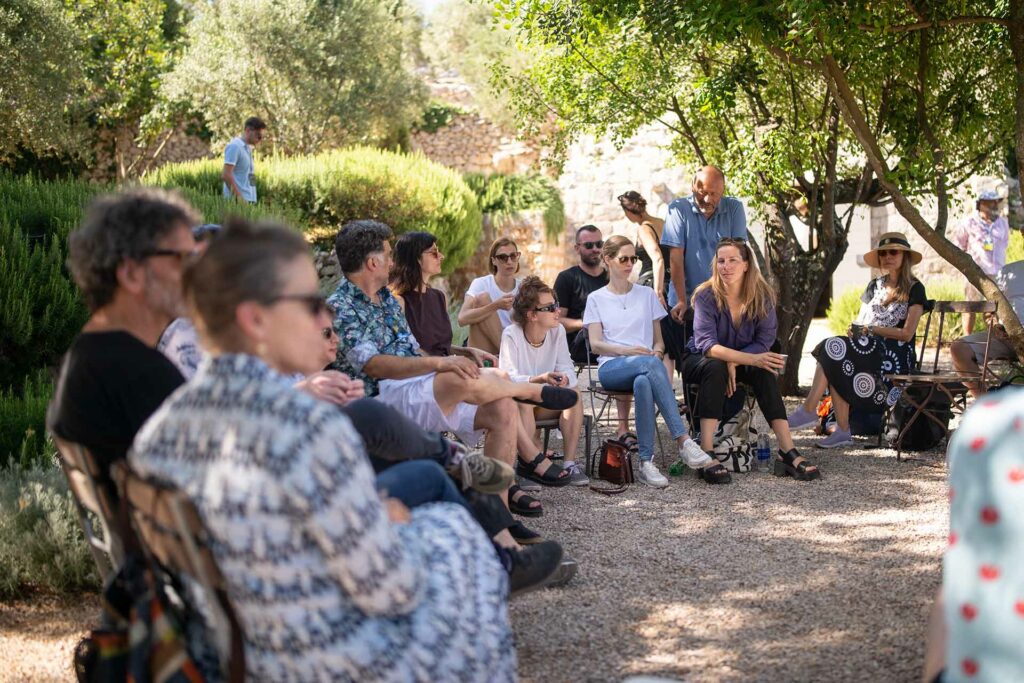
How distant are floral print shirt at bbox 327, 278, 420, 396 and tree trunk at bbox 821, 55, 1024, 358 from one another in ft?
11.3

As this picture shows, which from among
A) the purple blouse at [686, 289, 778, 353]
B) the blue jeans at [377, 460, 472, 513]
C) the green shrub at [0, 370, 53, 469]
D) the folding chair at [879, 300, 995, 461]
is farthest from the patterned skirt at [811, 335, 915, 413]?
the green shrub at [0, 370, 53, 469]

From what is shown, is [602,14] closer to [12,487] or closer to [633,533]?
[633,533]

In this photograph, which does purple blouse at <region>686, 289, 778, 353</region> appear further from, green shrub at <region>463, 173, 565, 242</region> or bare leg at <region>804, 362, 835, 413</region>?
green shrub at <region>463, 173, 565, 242</region>

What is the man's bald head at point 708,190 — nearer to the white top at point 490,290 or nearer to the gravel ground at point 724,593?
the white top at point 490,290

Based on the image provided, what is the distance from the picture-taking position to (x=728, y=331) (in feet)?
19.9

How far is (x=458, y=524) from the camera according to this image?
2.47 meters

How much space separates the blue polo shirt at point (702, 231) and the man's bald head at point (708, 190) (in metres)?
0.04

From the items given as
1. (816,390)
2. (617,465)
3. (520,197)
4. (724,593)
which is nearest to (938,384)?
(816,390)

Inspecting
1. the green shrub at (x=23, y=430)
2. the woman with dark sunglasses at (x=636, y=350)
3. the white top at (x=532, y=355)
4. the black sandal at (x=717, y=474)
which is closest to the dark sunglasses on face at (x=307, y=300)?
the green shrub at (x=23, y=430)

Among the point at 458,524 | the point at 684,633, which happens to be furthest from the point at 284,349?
the point at 684,633

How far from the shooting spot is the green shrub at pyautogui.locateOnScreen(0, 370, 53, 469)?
4992mm

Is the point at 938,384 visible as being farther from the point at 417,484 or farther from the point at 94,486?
the point at 94,486

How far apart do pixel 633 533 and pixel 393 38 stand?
19.4 metres

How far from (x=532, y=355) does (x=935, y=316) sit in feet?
27.4
